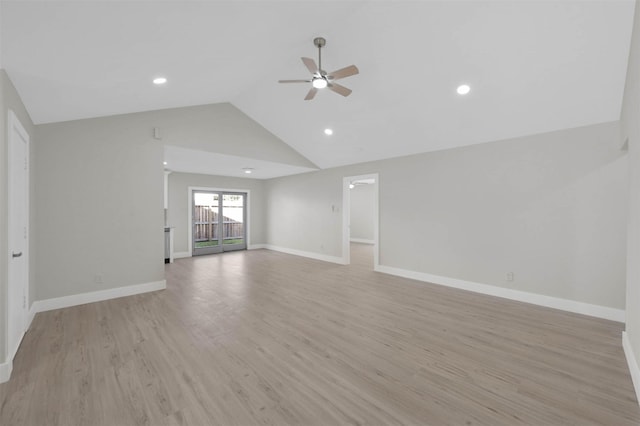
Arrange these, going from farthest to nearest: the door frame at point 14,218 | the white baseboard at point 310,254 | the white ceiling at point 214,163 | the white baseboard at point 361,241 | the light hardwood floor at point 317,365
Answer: the white baseboard at point 361,241, the white baseboard at point 310,254, the white ceiling at point 214,163, the door frame at point 14,218, the light hardwood floor at point 317,365

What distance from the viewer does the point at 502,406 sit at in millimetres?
1864

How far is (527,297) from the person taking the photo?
4.00 meters

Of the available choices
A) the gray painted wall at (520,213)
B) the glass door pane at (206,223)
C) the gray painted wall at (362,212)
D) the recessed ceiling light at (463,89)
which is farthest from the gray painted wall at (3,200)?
the gray painted wall at (362,212)

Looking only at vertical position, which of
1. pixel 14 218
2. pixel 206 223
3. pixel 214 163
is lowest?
pixel 206 223

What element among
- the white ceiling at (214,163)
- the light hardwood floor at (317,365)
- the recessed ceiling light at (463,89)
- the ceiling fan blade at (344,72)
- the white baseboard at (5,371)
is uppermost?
the recessed ceiling light at (463,89)

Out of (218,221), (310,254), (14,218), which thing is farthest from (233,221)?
(14,218)

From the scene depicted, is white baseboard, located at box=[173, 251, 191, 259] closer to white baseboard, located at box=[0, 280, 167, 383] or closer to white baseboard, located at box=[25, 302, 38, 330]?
white baseboard, located at box=[0, 280, 167, 383]

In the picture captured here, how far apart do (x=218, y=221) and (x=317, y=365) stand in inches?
285

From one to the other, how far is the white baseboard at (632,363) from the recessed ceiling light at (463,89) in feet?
10.1

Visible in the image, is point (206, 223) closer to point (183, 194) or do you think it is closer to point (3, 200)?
point (183, 194)

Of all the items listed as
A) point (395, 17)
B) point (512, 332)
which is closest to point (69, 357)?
point (512, 332)

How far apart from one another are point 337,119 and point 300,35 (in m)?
1.89

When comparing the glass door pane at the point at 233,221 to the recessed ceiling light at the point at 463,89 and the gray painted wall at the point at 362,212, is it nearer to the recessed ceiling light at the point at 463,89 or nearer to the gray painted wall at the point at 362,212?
the gray painted wall at the point at 362,212

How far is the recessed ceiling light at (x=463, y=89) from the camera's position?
3496 mm
